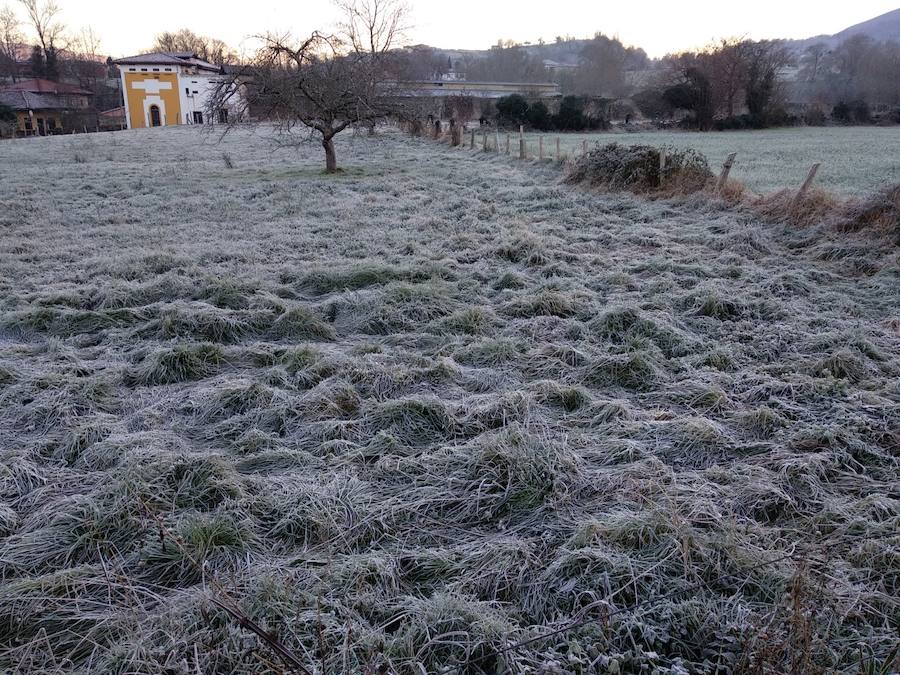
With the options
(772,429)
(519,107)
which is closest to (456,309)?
(772,429)

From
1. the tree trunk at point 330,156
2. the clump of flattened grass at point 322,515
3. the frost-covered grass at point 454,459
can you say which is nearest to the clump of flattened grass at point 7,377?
the frost-covered grass at point 454,459

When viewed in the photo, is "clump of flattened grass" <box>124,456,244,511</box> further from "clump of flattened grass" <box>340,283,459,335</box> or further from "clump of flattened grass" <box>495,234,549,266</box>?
"clump of flattened grass" <box>495,234,549,266</box>

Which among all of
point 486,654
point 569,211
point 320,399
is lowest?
point 486,654

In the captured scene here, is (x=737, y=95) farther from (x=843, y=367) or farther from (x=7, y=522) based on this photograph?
(x=7, y=522)

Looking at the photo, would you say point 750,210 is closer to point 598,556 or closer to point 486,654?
point 598,556

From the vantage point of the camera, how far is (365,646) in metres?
2.11

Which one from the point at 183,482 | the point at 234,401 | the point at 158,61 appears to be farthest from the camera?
the point at 158,61

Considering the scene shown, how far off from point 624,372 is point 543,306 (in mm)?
1453

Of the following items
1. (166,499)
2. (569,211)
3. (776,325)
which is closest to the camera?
(166,499)

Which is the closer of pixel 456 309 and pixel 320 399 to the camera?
pixel 320 399

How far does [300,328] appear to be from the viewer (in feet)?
17.4

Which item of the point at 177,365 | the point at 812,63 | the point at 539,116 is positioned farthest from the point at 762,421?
the point at 812,63

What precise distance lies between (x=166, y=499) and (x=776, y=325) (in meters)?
4.88

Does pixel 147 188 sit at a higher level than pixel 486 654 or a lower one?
higher
